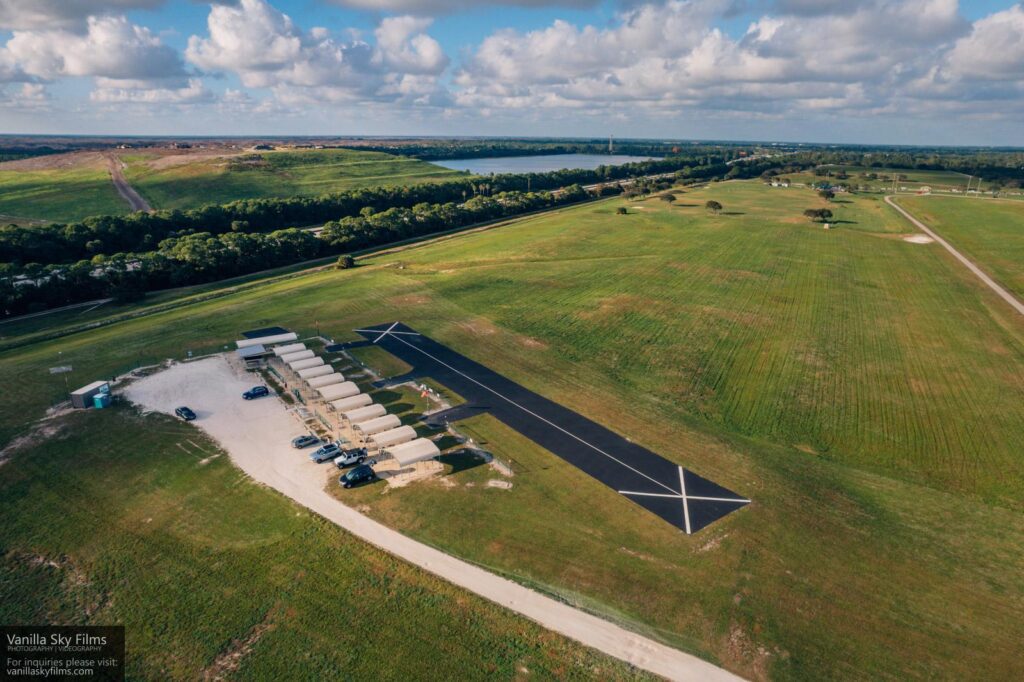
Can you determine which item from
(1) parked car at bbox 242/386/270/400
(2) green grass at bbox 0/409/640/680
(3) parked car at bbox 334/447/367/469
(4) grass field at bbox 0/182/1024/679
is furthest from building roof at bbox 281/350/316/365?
(3) parked car at bbox 334/447/367/469

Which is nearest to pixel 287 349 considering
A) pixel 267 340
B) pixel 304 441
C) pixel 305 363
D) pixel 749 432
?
pixel 267 340

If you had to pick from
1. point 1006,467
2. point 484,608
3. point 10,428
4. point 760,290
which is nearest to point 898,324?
point 760,290

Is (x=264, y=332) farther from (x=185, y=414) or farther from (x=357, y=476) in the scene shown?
(x=357, y=476)

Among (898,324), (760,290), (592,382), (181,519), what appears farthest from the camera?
(760,290)

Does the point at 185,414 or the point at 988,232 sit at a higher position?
the point at 988,232

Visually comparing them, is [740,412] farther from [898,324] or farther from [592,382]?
[898,324]

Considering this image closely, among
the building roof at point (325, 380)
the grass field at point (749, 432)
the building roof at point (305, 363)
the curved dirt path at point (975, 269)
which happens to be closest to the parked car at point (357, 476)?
the grass field at point (749, 432)
